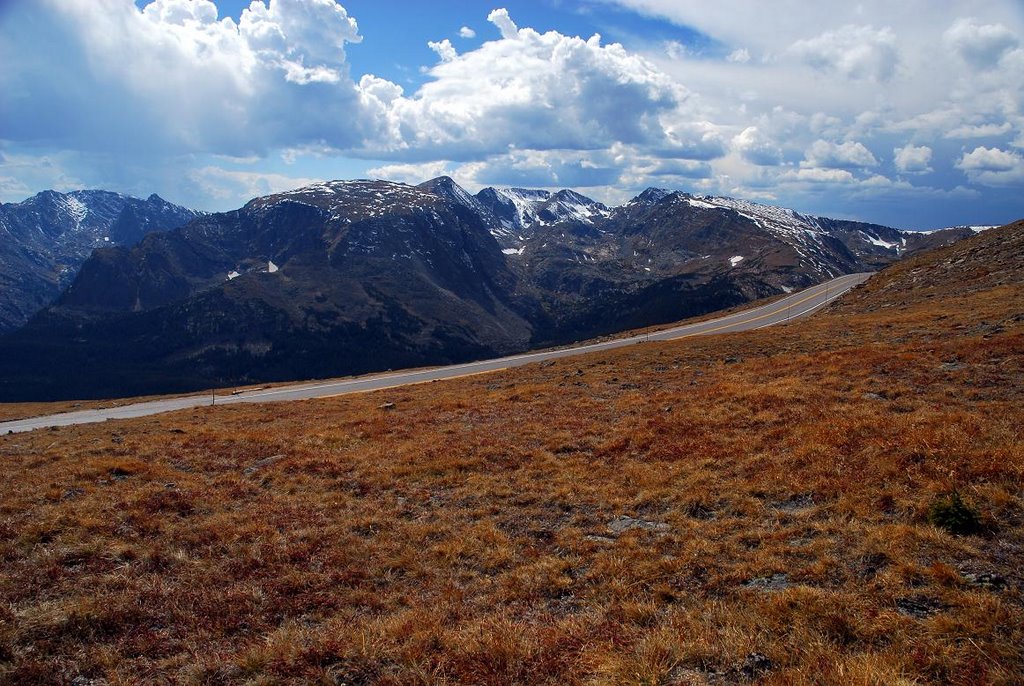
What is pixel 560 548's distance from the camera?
11.5 meters

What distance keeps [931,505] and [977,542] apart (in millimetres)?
1252

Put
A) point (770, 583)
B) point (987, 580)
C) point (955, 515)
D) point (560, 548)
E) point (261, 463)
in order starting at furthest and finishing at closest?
point (261, 463) < point (560, 548) < point (955, 515) < point (770, 583) < point (987, 580)

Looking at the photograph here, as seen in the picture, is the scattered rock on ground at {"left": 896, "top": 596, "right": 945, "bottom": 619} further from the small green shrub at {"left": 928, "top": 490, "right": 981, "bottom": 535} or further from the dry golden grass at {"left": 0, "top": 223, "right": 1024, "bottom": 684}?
the small green shrub at {"left": 928, "top": 490, "right": 981, "bottom": 535}

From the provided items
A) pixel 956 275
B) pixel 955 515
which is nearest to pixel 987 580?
pixel 955 515

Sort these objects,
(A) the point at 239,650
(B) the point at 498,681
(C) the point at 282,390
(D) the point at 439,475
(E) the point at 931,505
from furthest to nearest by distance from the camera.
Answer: (C) the point at 282,390 < (D) the point at 439,475 < (E) the point at 931,505 < (A) the point at 239,650 < (B) the point at 498,681

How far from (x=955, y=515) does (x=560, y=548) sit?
7.53 metres

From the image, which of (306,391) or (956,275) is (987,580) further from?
(956,275)

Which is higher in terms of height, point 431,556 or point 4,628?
point 4,628

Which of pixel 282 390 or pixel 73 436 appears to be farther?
pixel 282 390

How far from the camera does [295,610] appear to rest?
9648 mm

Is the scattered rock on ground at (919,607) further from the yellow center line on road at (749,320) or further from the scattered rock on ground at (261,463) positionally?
the yellow center line on road at (749,320)

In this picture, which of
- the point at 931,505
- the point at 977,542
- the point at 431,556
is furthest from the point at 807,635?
the point at 431,556

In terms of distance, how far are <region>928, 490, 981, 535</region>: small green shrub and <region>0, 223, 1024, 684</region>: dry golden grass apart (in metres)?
0.23

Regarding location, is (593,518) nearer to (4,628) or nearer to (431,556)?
(431,556)
